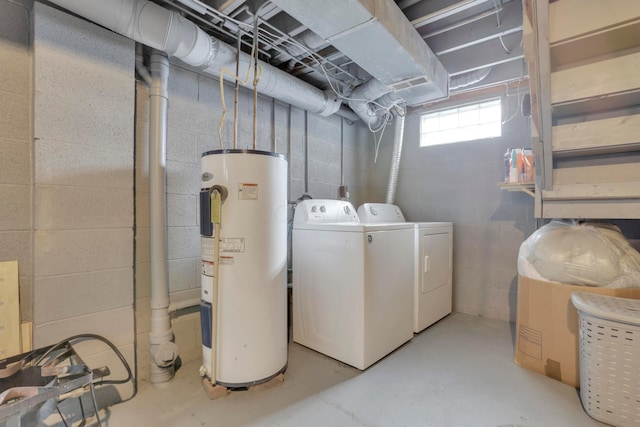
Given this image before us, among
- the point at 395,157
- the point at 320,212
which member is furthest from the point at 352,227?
the point at 395,157

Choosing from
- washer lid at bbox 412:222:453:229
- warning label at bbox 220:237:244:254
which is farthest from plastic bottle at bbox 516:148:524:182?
warning label at bbox 220:237:244:254

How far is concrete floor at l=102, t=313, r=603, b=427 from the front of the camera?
4.87 ft

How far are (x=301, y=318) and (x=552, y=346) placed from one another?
5.56 ft

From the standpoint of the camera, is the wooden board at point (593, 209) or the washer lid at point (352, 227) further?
the washer lid at point (352, 227)

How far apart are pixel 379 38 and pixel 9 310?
93.7 inches

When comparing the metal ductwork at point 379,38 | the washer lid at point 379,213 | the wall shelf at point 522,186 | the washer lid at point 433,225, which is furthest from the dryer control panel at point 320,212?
the wall shelf at point 522,186

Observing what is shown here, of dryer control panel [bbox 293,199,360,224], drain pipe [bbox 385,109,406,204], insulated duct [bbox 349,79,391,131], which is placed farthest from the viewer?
drain pipe [bbox 385,109,406,204]

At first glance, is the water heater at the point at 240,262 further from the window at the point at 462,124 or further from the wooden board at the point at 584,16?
the window at the point at 462,124

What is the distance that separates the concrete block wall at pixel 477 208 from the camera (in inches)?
109

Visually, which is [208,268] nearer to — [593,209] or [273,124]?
[273,124]

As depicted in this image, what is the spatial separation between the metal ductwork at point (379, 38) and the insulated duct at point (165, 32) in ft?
1.89

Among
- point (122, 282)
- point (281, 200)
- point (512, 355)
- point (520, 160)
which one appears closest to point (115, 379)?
point (122, 282)

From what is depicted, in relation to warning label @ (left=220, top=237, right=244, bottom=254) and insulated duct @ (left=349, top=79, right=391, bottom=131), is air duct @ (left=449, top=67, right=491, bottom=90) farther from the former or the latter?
warning label @ (left=220, top=237, right=244, bottom=254)

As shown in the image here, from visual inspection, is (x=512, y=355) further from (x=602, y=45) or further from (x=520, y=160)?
(x=602, y=45)
